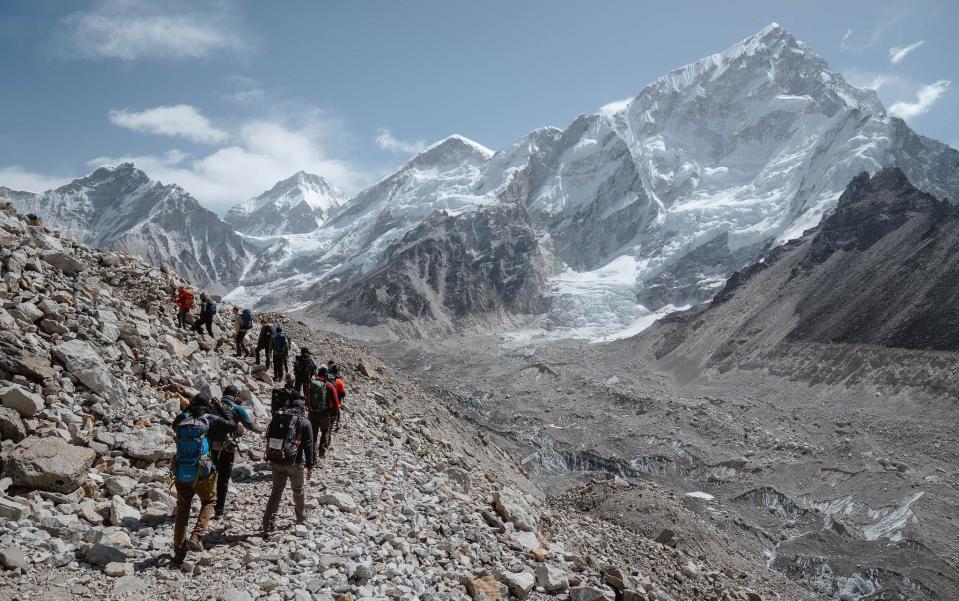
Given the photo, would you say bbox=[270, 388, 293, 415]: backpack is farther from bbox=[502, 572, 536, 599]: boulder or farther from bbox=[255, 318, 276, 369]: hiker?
bbox=[255, 318, 276, 369]: hiker

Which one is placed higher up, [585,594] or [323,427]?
[323,427]

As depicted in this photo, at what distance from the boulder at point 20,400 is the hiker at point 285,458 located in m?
3.27

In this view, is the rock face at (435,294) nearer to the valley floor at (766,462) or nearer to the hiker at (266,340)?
the valley floor at (766,462)

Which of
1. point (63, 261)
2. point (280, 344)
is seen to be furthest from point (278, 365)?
point (63, 261)

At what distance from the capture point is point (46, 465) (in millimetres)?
7531

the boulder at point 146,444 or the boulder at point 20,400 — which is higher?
the boulder at point 20,400

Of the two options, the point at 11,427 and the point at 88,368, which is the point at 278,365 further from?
the point at 11,427

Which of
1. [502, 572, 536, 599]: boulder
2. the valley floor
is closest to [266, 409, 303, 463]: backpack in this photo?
[502, 572, 536, 599]: boulder

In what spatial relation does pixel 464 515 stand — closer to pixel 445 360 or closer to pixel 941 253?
pixel 941 253

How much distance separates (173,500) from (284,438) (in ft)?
5.69

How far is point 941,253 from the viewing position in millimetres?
76562

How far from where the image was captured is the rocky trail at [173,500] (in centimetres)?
695

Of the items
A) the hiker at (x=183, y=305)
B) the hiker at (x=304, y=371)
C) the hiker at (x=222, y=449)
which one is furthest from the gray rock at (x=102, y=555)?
the hiker at (x=183, y=305)

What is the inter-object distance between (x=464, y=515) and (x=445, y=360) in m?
101
